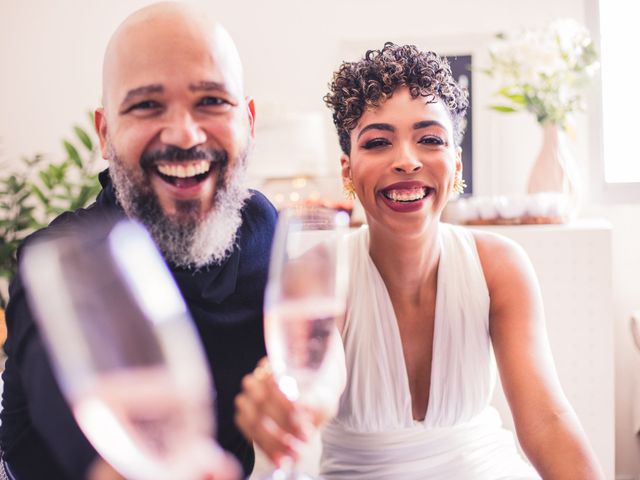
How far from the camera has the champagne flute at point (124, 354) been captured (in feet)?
1.28

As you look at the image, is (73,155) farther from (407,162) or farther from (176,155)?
(176,155)

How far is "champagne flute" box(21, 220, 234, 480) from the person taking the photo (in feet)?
1.28

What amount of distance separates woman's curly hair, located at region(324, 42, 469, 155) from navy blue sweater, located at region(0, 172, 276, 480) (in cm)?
31

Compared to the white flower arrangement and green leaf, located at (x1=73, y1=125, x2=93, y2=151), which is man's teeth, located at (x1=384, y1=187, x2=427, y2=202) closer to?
the white flower arrangement

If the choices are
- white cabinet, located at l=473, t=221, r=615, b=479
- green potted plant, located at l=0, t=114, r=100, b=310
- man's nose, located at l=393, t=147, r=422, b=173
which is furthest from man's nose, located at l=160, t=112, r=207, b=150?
green potted plant, located at l=0, t=114, r=100, b=310

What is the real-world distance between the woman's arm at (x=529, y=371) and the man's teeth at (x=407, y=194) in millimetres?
337

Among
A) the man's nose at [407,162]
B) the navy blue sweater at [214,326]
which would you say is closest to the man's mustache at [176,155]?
the navy blue sweater at [214,326]

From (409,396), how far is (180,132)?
871mm

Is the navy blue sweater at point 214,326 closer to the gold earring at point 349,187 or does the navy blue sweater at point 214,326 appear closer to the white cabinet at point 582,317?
the gold earring at point 349,187

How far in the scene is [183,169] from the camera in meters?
0.79

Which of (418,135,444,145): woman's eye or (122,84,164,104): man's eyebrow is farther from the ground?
(418,135,444,145): woman's eye

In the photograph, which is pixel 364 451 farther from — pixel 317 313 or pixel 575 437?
pixel 317 313

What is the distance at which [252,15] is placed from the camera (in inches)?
122

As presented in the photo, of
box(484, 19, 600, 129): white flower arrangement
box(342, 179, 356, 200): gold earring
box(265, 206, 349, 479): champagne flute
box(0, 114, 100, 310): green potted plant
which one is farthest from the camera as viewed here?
box(0, 114, 100, 310): green potted plant
